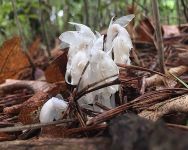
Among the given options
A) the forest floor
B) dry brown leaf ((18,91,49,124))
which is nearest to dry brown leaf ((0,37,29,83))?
the forest floor

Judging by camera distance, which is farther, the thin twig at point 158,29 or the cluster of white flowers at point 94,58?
the thin twig at point 158,29

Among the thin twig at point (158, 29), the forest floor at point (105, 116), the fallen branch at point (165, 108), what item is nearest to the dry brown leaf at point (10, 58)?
the forest floor at point (105, 116)

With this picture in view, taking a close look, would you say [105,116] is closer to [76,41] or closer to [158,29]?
[76,41]

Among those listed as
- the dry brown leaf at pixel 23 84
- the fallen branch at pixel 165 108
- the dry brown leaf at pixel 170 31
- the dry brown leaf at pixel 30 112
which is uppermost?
the dry brown leaf at pixel 170 31

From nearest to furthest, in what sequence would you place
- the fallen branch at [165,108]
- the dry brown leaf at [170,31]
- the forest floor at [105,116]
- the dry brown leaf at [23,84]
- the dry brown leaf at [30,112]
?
the forest floor at [105,116] < the fallen branch at [165,108] < the dry brown leaf at [30,112] < the dry brown leaf at [23,84] < the dry brown leaf at [170,31]

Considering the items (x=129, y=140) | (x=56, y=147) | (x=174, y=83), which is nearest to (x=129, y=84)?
(x=174, y=83)

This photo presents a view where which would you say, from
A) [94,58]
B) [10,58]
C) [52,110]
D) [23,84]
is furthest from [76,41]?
[10,58]

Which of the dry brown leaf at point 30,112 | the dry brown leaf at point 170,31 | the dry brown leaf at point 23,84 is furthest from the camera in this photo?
the dry brown leaf at point 170,31

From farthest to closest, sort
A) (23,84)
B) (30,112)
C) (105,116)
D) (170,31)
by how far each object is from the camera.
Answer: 1. (170,31)
2. (23,84)
3. (30,112)
4. (105,116)

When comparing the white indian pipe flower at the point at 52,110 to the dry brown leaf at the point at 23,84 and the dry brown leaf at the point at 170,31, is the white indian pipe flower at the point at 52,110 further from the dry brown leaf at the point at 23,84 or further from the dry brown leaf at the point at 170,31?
the dry brown leaf at the point at 170,31
